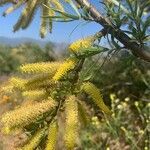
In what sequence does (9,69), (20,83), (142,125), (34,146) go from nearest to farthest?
(34,146) < (20,83) < (142,125) < (9,69)

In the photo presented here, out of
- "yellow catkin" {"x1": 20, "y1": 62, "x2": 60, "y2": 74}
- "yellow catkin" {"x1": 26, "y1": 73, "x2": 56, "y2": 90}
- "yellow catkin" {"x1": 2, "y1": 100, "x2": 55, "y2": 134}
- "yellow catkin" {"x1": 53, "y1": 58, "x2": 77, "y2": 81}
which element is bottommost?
"yellow catkin" {"x1": 2, "y1": 100, "x2": 55, "y2": 134}

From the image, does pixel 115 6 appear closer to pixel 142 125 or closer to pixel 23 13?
pixel 23 13

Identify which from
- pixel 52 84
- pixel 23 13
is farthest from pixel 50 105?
pixel 23 13

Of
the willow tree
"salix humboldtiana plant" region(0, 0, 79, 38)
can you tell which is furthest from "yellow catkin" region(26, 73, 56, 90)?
"salix humboldtiana plant" region(0, 0, 79, 38)

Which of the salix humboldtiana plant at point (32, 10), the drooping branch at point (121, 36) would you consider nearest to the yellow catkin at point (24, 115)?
the drooping branch at point (121, 36)

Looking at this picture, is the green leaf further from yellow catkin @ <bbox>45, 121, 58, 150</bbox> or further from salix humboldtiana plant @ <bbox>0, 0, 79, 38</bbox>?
salix humboldtiana plant @ <bbox>0, 0, 79, 38</bbox>

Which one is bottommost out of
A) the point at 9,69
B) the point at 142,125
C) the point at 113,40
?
the point at 9,69

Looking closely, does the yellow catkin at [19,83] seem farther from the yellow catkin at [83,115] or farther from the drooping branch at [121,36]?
the drooping branch at [121,36]
